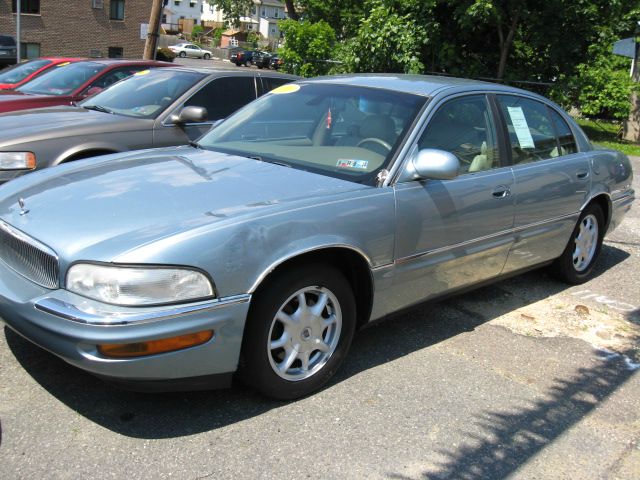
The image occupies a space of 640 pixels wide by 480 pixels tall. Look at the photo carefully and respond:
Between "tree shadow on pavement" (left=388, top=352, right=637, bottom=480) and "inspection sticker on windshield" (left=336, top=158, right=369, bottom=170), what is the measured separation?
1497 mm

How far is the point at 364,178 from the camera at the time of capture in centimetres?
368

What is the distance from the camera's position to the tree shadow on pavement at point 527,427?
296cm

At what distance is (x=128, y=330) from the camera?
2695 mm

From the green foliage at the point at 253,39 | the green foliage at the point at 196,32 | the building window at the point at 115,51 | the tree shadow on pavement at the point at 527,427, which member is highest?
the green foliage at the point at 196,32

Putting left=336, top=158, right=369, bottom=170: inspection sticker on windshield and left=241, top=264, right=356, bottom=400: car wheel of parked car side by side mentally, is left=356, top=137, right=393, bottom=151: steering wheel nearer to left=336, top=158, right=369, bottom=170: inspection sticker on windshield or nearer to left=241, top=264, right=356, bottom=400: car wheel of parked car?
left=336, top=158, right=369, bottom=170: inspection sticker on windshield

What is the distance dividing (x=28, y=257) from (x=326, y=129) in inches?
75.9

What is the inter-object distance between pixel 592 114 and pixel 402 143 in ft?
58.6

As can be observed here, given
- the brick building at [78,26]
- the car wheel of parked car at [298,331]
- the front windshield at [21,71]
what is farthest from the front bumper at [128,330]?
the brick building at [78,26]

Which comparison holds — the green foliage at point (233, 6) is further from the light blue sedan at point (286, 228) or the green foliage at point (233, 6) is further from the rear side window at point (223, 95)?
the light blue sedan at point (286, 228)

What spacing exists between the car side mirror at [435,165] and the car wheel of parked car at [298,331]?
754 millimetres

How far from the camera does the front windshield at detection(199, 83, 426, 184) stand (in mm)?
3857

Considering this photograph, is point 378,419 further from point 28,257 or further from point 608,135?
point 608,135

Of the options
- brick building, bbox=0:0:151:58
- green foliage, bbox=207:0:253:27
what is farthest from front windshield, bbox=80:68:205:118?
green foliage, bbox=207:0:253:27

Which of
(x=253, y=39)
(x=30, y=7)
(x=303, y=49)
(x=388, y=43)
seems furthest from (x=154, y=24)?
(x=253, y=39)
